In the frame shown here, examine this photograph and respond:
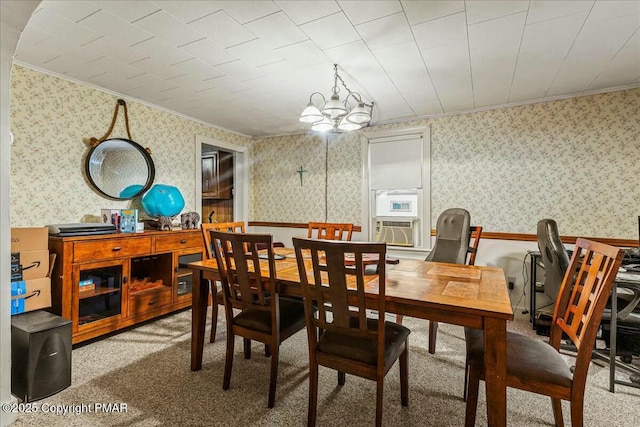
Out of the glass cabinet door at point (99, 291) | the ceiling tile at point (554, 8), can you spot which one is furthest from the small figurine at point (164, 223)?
the ceiling tile at point (554, 8)

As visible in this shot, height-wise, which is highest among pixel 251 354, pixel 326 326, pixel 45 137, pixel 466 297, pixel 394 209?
pixel 45 137

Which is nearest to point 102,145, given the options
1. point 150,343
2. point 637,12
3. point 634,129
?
point 150,343

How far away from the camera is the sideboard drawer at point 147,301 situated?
2.93m

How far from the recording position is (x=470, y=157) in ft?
12.0

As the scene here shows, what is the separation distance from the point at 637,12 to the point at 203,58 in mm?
2844

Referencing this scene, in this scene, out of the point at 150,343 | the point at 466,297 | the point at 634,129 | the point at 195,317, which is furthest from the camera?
the point at 634,129

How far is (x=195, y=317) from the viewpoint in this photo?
2184 mm

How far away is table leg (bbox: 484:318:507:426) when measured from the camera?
133 cm

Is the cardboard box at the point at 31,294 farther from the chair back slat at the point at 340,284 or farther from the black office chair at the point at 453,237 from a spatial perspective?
the black office chair at the point at 453,237

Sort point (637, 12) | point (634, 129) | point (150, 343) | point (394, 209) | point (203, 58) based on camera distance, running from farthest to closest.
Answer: point (394, 209) → point (634, 129) → point (150, 343) → point (203, 58) → point (637, 12)

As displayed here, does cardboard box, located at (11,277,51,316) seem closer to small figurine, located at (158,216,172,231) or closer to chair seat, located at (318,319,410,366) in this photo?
small figurine, located at (158,216,172,231)

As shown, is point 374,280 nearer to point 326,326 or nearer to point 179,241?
point 326,326

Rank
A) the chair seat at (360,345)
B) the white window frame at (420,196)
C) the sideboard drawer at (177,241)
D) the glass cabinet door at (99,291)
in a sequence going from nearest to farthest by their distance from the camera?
1. the chair seat at (360,345)
2. the glass cabinet door at (99,291)
3. the sideboard drawer at (177,241)
4. the white window frame at (420,196)

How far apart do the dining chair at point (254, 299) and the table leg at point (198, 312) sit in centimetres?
27
